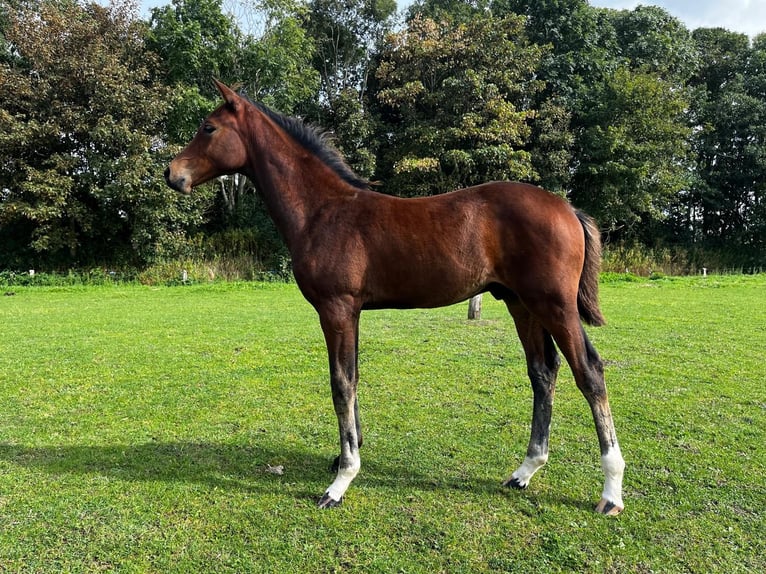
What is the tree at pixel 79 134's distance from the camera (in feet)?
55.8

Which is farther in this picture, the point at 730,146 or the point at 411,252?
the point at 730,146

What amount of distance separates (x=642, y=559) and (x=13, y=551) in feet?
10.6

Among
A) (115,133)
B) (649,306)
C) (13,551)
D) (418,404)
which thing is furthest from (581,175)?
(13,551)

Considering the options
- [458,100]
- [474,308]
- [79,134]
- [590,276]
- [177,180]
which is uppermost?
[458,100]

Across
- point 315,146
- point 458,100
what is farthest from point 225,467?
point 458,100

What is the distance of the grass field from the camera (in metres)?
2.59

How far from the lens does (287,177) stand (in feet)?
11.2

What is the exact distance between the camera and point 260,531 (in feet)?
9.12

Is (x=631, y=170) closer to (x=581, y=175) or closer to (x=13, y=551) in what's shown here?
(x=581, y=175)

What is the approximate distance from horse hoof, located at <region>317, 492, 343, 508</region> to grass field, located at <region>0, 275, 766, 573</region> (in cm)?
7

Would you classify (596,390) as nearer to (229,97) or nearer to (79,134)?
(229,97)

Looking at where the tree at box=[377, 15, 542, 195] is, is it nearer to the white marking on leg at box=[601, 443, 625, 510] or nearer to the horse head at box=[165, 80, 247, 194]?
the horse head at box=[165, 80, 247, 194]

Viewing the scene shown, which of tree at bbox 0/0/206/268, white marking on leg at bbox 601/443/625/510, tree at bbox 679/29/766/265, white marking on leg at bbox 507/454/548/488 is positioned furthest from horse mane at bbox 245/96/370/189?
tree at bbox 679/29/766/265

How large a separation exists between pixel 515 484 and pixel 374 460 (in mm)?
1035
